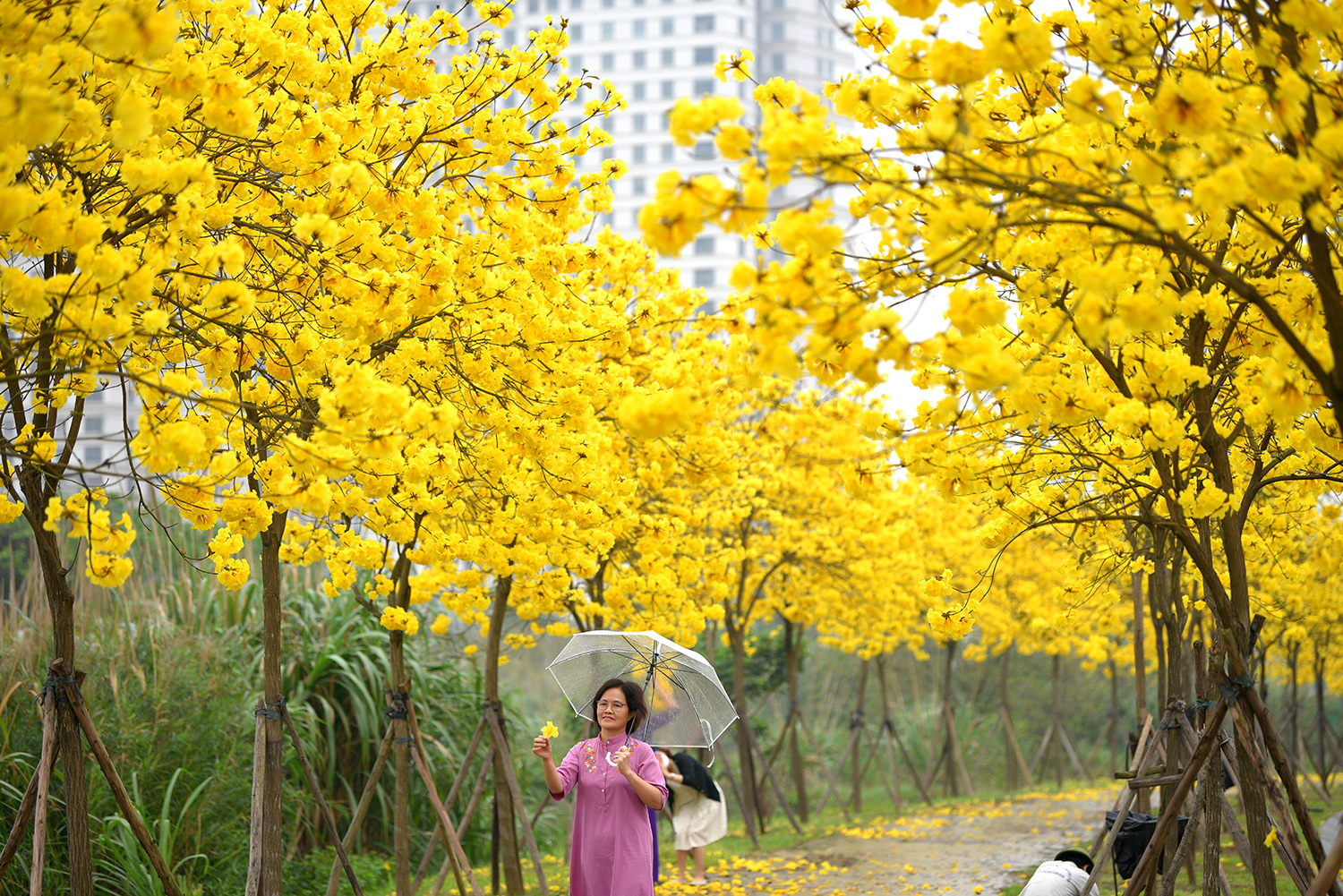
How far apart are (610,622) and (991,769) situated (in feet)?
49.8

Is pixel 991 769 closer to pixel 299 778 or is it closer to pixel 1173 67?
pixel 299 778

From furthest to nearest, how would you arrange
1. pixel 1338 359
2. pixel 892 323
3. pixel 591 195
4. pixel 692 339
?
pixel 692 339 → pixel 591 195 → pixel 1338 359 → pixel 892 323

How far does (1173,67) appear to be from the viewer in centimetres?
359

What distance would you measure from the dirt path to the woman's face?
4.11 metres

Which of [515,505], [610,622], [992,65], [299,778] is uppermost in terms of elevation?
[992,65]

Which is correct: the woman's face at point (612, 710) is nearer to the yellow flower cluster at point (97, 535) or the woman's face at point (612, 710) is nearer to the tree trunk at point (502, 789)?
the yellow flower cluster at point (97, 535)

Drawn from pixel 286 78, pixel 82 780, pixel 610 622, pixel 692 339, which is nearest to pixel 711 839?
pixel 610 622

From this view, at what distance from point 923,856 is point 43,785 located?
817 cm

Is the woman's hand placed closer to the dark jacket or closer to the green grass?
the green grass

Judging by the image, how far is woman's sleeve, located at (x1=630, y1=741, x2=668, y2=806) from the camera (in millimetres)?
5199

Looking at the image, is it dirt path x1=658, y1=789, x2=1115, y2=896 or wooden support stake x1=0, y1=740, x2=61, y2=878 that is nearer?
wooden support stake x1=0, y1=740, x2=61, y2=878

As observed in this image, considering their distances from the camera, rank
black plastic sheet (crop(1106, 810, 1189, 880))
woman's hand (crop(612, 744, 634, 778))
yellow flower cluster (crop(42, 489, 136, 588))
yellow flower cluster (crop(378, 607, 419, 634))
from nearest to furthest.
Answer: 1. yellow flower cluster (crop(42, 489, 136, 588))
2. woman's hand (crop(612, 744, 634, 778))
3. yellow flower cluster (crop(378, 607, 419, 634))
4. black plastic sheet (crop(1106, 810, 1189, 880))

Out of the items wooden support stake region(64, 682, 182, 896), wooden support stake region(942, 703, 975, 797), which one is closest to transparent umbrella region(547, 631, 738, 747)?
wooden support stake region(64, 682, 182, 896)

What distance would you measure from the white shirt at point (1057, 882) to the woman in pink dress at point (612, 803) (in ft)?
6.80
